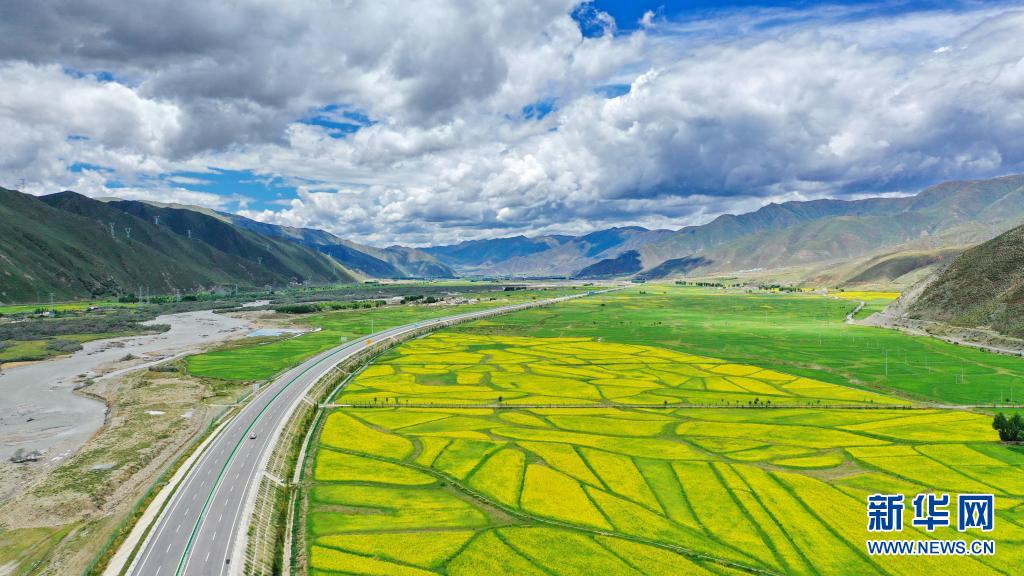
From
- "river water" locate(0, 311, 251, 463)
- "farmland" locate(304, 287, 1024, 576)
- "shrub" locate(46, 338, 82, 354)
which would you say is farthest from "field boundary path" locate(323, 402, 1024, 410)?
"shrub" locate(46, 338, 82, 354)

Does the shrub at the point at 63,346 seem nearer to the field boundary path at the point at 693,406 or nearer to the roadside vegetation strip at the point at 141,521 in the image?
the field boundary path at the point at 693,406

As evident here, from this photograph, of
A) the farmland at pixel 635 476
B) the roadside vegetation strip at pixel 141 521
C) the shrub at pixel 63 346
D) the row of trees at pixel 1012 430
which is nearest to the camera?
the roadside vegetation strip at pixel 141 521

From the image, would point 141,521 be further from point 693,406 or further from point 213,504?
point 693,406


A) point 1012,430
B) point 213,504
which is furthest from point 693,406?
point 213,504

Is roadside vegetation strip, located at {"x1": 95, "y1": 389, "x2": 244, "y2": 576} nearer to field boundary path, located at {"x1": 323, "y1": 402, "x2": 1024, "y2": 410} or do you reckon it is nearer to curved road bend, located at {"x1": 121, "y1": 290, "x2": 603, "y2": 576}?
curved road bend, located at {"x1": 121, "y1": 290, "x2": 603, "y2": 576}

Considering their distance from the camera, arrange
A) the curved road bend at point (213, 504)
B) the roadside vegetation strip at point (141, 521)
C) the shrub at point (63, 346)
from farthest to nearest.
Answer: the shrub at point (63, 346) < the roadside vegetation strip at point (141, 521) < the curved road bend at point (213, 504)

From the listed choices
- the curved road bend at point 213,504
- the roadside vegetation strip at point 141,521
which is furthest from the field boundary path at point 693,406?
the roadside vegetation strip at point 141,521
